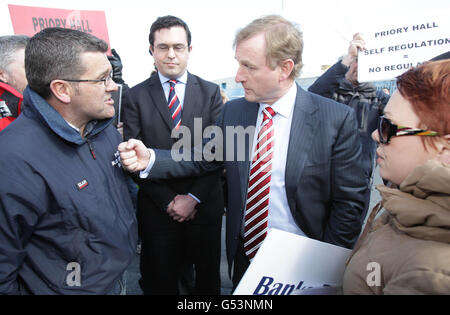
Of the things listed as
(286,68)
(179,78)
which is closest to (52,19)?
(179,78)

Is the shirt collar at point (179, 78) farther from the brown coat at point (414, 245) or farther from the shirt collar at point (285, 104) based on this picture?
the brown coat at point (414, 245)

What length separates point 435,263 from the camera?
772 millimetres

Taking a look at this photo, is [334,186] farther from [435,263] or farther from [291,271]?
[435,263]

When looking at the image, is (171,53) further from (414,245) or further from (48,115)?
(414,245)

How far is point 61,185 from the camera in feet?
4.37

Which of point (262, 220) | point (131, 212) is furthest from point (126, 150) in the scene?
point (262, 220)

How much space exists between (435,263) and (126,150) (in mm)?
1646

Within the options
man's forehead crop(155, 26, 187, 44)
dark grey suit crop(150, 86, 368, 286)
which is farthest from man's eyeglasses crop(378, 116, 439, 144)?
man's forehead crop(155, 26, 187, 44)

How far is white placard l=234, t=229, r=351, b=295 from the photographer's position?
1.14 m

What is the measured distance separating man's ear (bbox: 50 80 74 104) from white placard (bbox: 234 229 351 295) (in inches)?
52.3

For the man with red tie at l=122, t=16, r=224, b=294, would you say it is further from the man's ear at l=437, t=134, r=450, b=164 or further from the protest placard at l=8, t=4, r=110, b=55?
the protest placard at l=8, t=4, r=110, b=55

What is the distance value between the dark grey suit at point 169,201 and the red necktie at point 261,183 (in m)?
0.70

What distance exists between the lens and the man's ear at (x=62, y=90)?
1.49 meters

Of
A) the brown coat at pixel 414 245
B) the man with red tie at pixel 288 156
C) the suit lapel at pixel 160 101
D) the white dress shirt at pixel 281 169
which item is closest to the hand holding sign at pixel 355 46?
the man with red tie at pixel 288 156
